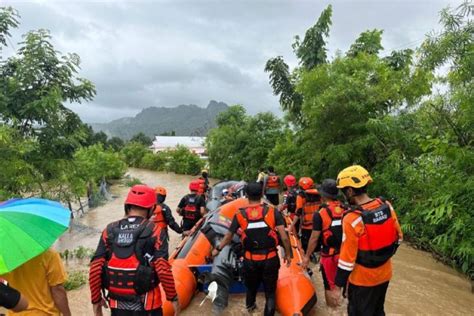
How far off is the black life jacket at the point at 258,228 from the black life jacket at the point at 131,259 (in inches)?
52.6

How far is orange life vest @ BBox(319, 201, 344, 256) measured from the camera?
12.7 feet

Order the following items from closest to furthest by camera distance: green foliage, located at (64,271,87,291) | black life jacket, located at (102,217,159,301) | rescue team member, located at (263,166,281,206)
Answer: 1. black life jacket, located at (102,217,159,301)
2. green foliage, located at (64,271,87,291)
3. rescue team member, located at (263,166,281,206)

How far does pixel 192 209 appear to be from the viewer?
6.71 metres

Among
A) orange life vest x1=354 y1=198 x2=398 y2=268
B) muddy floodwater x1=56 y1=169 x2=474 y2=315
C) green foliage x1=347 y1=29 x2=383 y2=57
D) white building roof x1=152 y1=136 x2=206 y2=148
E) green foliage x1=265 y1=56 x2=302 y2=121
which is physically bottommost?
muddy floodwater x1=56 y1=169 x2=474 y2=315

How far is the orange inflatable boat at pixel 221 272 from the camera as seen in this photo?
13.3ft

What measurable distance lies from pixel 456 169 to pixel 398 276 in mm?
2216

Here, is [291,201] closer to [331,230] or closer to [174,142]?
[331,230]

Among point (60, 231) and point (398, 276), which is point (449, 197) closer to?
point (398, 276)

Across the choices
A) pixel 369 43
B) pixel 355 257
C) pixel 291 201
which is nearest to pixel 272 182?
pixel 291 201

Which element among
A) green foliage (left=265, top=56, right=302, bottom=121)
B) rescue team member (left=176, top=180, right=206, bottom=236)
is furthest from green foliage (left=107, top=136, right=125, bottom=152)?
rescue team member (left=176, top=180, right=206, bottom=236)

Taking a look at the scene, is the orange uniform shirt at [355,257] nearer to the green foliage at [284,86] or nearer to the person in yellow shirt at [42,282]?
the person in yellow shirt at [42,282]

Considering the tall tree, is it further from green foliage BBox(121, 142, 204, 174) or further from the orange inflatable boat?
green foliage BBox(121, 142, 204, 174)

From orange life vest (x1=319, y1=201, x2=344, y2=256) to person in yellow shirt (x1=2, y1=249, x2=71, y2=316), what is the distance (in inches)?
106

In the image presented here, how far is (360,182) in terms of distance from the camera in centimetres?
279
